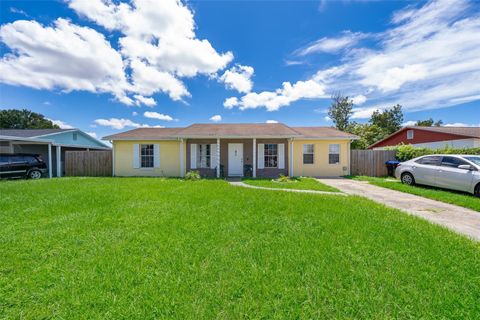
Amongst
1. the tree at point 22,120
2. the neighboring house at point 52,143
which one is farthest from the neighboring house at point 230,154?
the tree at point 22,120

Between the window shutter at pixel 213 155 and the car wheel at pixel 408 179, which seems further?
the window shutter at pixel 213 155

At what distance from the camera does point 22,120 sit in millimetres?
38844

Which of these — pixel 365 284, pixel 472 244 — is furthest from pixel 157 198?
pixel 472 244

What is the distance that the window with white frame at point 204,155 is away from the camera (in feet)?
43.8

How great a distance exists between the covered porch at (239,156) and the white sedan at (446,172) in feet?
19.4

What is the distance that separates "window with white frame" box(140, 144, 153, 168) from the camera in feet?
45.1

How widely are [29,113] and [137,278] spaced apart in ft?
182

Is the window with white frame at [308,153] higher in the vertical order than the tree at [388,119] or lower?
lower

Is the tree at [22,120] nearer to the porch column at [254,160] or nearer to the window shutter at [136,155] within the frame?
the window shutter at [136,155]

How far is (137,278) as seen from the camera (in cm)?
261

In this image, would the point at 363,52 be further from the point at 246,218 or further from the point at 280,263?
the point at 280,263

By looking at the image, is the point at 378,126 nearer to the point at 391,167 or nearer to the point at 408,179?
the point at 391,167

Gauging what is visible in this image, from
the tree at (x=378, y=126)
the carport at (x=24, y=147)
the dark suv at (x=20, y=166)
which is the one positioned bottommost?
the dark suv at (x=20, y=166)

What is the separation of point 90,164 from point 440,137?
29.9m
